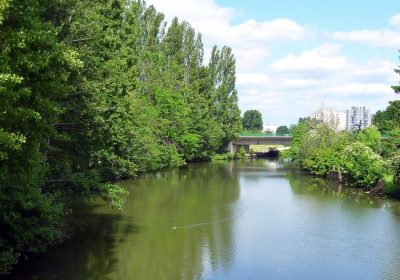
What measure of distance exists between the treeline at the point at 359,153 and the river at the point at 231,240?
266cm

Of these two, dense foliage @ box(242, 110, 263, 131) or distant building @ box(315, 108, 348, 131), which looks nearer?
distant building @ box(315, 108, 348, 131)

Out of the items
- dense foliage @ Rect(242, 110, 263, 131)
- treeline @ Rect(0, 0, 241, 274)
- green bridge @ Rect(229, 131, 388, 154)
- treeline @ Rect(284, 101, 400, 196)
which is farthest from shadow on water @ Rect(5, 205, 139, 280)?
dense foliage @ Rect(242, 110, 263, 131)

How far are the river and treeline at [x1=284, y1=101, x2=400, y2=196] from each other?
105 inches

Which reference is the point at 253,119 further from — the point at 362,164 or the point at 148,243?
the point at 148,243

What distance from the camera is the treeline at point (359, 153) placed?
116 feet

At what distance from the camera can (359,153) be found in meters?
42.6

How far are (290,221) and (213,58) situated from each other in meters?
55.7

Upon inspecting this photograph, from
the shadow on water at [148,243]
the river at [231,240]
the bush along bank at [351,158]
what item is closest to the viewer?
the shadow on water at [148,243]

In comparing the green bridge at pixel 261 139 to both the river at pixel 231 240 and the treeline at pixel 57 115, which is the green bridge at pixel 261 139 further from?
the river at pixel 231 240

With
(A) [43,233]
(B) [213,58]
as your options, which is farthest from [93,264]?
(B) [213,58]

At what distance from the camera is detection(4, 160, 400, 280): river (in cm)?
1852

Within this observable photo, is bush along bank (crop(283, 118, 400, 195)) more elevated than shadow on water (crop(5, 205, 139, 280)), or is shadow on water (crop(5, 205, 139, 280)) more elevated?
bush along bank (crop(283, 118, 400, 195))

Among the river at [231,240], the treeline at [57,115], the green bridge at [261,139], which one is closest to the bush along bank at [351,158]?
the river at [231,240]

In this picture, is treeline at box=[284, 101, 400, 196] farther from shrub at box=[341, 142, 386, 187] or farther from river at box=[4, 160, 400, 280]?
river at box=[4, 160, 400, 280]
